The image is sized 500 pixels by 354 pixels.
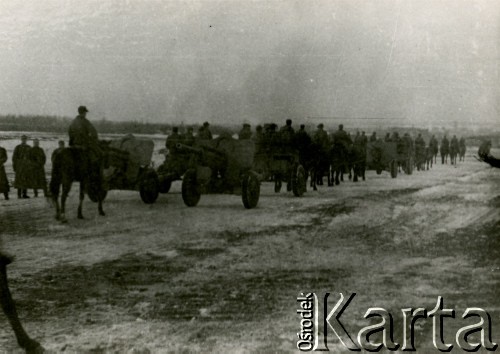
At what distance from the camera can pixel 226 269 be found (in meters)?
7.26

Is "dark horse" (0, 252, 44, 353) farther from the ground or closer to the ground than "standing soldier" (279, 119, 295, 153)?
closer to the ground

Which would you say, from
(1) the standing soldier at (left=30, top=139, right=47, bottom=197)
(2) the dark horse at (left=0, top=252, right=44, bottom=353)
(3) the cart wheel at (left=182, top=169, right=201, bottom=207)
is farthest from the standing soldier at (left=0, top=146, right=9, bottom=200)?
(2) the dark horse at (left=0, top=252, right=44, bottom=353)

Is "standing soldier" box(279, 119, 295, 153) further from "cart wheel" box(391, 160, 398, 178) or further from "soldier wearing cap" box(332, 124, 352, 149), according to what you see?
→ "cart wheel" box(391, 160, 398, 178)

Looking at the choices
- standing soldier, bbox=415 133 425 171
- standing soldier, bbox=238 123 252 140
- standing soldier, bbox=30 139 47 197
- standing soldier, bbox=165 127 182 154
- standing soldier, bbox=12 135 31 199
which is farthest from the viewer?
standing soldier, bbox=415 133 425 171

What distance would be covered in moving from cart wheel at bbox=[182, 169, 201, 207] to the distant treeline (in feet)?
5.15

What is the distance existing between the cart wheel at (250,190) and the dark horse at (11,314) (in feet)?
28.5

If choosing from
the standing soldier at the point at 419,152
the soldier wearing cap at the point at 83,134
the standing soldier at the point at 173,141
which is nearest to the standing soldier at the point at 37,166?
the standing soldier at the point at 173,141

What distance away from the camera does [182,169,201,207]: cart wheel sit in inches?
509

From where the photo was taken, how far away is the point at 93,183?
39.9 feet

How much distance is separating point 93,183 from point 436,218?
23.0 ft

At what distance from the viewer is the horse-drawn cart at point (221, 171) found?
511 inches

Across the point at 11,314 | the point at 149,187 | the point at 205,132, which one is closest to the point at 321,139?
the point at 205,132

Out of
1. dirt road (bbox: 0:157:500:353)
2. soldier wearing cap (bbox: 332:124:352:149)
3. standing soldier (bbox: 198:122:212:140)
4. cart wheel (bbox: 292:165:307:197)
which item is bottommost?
dirt road (bbox: 0:157:500:353)

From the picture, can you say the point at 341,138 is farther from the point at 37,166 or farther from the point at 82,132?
the point at 82,132
